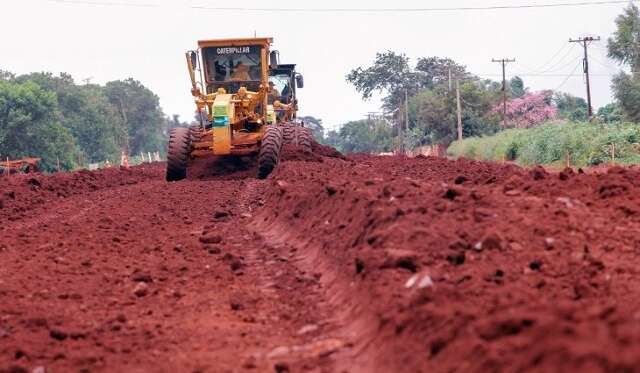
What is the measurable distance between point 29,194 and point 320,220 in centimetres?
979

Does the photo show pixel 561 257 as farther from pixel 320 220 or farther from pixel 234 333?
pixel 320 220

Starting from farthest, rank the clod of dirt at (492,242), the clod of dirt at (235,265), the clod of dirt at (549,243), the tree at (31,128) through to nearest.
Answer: the tree at (31,128), the clod of dirt at (235,265), the clod of dirt at (549,243), the clod of dirt at (492,242)

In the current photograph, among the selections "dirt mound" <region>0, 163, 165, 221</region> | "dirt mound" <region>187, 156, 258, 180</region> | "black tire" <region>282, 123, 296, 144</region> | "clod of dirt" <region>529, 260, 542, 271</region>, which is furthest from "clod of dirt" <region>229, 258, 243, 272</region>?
"dirt mound" <region>187, 156, 258, 180</region>

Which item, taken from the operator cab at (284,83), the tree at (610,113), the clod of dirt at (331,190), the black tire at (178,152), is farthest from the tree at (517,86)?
the clod of dirt at (331,190)

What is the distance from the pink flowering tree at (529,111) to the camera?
85.5 meters

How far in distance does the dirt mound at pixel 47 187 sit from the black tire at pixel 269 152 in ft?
13.6

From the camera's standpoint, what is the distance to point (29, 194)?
63.2ft

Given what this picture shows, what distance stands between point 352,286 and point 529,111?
273 ft

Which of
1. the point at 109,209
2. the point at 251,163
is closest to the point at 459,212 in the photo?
the point at 109,209

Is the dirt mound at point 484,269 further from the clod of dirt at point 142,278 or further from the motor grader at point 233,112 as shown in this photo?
the motor grader at point 233,112

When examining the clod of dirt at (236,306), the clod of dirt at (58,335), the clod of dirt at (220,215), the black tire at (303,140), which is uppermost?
the black tire at (303,140)

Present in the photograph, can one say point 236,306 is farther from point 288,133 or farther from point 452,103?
point 452,103

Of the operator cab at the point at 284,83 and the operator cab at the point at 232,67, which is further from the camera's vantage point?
the operator cab at the point at 284,83

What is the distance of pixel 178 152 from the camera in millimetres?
21156
